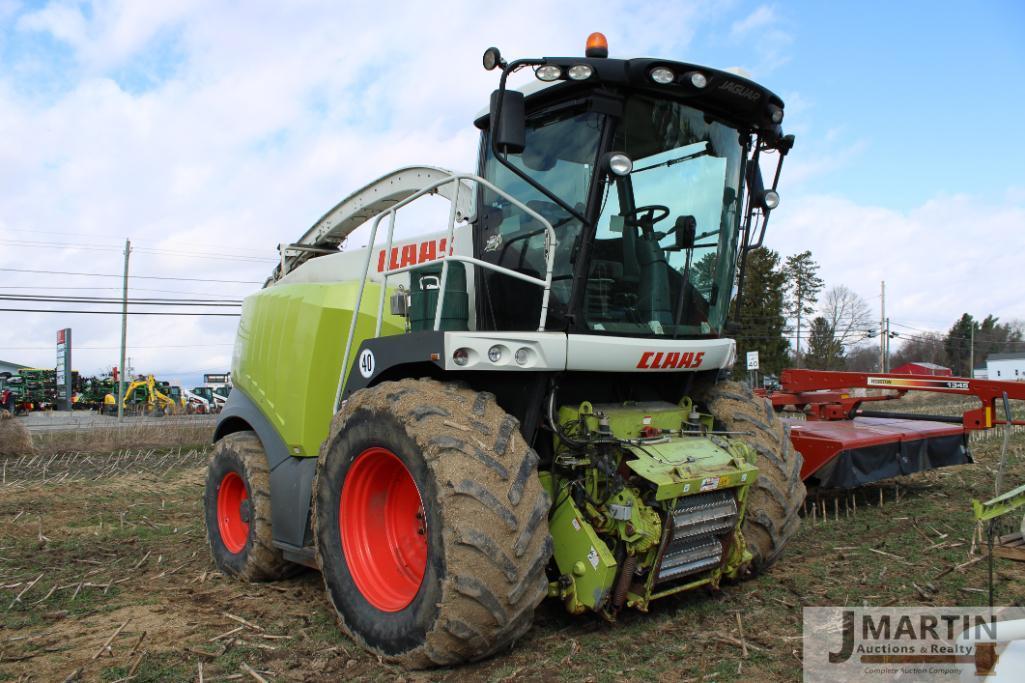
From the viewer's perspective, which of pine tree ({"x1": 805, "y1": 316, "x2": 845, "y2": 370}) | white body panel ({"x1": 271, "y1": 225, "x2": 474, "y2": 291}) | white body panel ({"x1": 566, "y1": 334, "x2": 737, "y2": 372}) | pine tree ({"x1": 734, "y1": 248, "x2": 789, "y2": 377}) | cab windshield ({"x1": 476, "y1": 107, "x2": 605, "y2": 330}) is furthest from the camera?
pine tree ({"x1": 805, "y1": 316, "x2": 845, "y2": 370})

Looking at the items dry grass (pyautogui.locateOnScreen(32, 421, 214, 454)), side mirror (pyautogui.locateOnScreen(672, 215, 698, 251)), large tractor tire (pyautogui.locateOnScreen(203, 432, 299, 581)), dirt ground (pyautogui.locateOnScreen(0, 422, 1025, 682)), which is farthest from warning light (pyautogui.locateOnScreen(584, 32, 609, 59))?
dry grass (pyautogui.locateOnScreen(32, 421, 214, 454))

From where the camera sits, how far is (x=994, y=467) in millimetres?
10797

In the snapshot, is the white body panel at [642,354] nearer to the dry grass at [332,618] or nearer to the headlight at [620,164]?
the headlight at [620,164]

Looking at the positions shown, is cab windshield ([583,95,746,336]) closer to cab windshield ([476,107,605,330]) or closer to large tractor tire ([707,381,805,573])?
cab windshield ([476,107,605,330])

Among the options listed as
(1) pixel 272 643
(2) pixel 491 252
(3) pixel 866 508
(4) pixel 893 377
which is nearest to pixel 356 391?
(2) pixel 491 252

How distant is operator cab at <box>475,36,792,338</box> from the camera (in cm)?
439

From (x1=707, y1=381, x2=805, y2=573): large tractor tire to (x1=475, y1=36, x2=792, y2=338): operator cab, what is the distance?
672mm

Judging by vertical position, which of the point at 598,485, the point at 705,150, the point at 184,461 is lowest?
the point at 184,461

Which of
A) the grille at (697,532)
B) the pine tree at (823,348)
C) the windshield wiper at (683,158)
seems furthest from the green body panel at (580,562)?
the pine tree at (823,348)

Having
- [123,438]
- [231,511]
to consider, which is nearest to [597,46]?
[231,511]

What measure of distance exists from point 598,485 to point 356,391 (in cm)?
161

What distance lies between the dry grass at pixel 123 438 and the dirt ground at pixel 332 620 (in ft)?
33.7

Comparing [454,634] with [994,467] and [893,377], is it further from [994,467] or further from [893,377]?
[994,467]

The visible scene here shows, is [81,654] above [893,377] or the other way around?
the other way around
